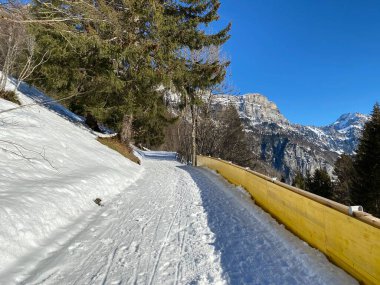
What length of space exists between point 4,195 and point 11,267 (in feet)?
6.36

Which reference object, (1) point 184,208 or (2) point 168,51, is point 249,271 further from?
(2) point 168,51

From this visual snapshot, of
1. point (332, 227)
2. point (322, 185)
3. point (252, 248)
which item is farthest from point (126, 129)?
point (322, 185)

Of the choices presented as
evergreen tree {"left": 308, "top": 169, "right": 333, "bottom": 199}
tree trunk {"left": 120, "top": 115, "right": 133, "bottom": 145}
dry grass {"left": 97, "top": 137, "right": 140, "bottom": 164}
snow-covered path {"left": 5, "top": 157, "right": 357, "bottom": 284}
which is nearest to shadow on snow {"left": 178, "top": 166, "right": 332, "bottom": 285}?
snow-covered path {"left": 5, "top": 157, "right": 357, "bottom": 284}

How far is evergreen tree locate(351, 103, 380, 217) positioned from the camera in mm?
26586

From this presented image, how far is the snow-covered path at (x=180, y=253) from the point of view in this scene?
4.31 metres

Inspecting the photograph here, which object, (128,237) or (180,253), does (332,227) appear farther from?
(128,237)

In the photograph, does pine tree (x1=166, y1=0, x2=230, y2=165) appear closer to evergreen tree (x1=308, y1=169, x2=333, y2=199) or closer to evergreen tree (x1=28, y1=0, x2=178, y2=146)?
evergreen tree (x1=28, y1=0, x2=178, y2=146)

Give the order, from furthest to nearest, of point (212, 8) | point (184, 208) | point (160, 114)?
1. point (160, 114)
2. point (212, 8)
3. point (184, 208)

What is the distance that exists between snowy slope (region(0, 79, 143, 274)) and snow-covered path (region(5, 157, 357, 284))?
418mm

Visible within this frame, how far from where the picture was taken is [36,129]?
12375 millimetres

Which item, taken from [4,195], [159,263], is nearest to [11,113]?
[4,195]

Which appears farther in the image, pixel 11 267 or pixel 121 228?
pixel 121 228

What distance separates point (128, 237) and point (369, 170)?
27340 mm

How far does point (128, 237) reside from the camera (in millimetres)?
6027
